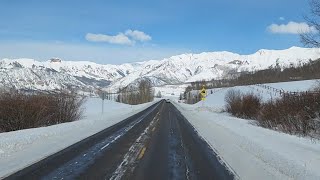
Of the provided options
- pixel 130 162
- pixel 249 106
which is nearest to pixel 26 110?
pixel 130 162

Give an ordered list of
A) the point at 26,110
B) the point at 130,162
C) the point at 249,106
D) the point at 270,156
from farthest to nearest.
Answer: the point at 249,106 → the point at 26,110 → the point at 270,156 → the point at 130,162

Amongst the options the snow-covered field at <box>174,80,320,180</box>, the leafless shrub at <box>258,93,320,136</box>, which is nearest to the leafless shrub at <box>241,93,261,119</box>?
the leafless shrub at <box>258,93,320,136</box>

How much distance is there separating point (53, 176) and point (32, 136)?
8486 mm

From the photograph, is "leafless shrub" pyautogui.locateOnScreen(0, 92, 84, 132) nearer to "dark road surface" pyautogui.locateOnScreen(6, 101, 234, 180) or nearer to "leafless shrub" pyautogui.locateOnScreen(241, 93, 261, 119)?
"dark road surface" pyautogui.locateOnScreen(6, 101, 234, 180)

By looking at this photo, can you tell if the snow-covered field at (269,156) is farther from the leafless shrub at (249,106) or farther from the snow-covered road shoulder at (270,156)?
the leafless shrub at (249,106)

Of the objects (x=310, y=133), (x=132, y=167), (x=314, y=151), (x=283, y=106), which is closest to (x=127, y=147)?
(x=132, y=167)

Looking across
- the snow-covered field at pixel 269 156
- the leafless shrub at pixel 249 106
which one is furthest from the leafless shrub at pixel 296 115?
the leafless shrub at pixel 249 106

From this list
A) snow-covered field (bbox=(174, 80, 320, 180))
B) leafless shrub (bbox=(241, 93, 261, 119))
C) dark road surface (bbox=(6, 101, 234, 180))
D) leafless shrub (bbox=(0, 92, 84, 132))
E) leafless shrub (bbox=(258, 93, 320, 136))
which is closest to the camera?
dark road surface (bbox=(6, 101, 234, 180))

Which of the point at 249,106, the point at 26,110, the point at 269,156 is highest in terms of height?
the point at 26,110

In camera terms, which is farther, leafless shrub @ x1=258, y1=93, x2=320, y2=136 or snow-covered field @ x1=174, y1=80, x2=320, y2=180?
leafless shrub @ x1=258, y1=93, x2=320, y2=136

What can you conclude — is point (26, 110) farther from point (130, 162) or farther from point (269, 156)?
point (269, 156)

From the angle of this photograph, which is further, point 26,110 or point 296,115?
point 26,110

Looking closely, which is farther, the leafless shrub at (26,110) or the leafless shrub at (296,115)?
the leafless shrub at (26,110)

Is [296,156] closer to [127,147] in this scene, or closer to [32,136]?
[127,147]
